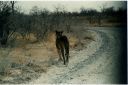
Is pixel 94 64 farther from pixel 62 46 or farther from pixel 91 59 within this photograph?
pixel 62 46

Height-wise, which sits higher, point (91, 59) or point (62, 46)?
point (62, 46)

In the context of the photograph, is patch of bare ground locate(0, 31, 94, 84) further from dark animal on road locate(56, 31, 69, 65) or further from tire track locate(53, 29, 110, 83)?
tire track locate(53, 29, 110, 83)

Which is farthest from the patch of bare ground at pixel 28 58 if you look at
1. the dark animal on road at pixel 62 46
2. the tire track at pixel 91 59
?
the tire track at pixel 91 59

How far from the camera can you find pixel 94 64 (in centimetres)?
281

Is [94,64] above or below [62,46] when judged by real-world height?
below

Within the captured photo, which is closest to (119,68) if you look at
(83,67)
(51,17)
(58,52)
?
(83,67)

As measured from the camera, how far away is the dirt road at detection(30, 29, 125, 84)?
2756mm

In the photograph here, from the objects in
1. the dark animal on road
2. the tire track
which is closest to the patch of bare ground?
the dark animal on road

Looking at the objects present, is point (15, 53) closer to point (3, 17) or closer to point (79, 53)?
point (3, 17)

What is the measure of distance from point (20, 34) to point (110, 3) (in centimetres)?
84

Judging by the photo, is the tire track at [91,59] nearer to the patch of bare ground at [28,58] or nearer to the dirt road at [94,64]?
the dirt road at [94,64]

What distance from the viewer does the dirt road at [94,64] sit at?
2756 millimetres

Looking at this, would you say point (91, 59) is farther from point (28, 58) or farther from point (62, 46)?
point (28, 58)

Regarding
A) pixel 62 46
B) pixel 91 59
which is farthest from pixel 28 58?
pixel 91 59
